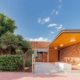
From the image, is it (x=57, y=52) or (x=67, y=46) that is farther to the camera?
(x=57, y=52)

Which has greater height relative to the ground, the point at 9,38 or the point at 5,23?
the point at 5,23

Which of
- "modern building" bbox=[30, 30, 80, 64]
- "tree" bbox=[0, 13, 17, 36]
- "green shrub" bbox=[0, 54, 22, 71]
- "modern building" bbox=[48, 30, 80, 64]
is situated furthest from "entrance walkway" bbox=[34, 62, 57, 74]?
"modern building" bbox=[30, 30, 80, 64]

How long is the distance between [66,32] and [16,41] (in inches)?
288

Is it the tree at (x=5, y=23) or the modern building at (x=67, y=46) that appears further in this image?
the tree at (x=5, y=23)

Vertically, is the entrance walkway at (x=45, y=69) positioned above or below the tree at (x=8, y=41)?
below

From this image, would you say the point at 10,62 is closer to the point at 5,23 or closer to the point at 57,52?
the point at 5,23

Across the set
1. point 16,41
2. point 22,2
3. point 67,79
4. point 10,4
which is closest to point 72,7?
point 22,2

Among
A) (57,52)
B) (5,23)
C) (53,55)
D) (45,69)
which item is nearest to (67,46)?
(53,55)

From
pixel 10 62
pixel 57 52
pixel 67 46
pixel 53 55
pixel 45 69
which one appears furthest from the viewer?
pixel 57 52

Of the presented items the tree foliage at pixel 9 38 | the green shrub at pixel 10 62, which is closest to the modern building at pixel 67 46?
the tree foliage at pixel 9 38

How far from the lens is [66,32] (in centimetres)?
1134

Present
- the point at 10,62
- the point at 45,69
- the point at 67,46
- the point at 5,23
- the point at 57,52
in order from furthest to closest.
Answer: the point at 57,52 → the point at 67,46 → the point at 5,23 → the point at 45,69 → the point at 10,62

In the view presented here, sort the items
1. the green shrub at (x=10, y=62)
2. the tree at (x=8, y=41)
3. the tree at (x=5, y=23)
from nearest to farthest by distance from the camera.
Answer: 1. the green shrub at (x=10, y=62)
2. the tree at (x=8, y=41)
3. the tree at (x=5, y=23)

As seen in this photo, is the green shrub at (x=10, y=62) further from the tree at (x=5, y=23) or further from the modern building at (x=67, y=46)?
the modern building at (x=67, y=46)
